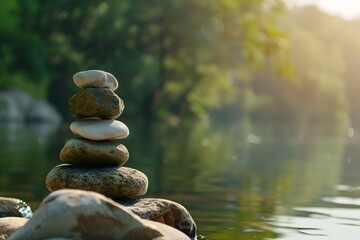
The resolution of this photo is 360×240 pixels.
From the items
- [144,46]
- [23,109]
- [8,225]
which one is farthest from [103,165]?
[144,46]

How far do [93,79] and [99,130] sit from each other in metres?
0.66

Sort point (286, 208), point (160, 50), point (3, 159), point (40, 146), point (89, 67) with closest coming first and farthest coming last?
point (286, 208)
point (3, 159)
point (40, 146)
point (89, 67)
point (160, 50)

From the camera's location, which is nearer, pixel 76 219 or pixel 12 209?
pixel 76 219

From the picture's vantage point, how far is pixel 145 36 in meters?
57.2

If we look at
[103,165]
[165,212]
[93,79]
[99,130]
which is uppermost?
[93,79]

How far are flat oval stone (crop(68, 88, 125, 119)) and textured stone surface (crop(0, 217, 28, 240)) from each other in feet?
5.49

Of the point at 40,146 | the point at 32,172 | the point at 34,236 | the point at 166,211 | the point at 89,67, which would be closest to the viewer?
the point at 34,236

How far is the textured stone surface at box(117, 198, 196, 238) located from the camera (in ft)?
31.7

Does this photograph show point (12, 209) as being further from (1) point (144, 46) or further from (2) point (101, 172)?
(1) point (144, 46)

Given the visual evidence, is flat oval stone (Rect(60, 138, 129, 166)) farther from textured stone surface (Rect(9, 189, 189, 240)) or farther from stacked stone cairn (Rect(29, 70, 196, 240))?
textured stone surface (Rect(9, 189, 189, 240))

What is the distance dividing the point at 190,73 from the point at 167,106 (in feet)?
19.0

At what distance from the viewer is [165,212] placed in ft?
32.3

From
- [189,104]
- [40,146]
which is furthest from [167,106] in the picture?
[40,146]

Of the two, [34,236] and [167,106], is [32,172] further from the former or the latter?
[167,106]
